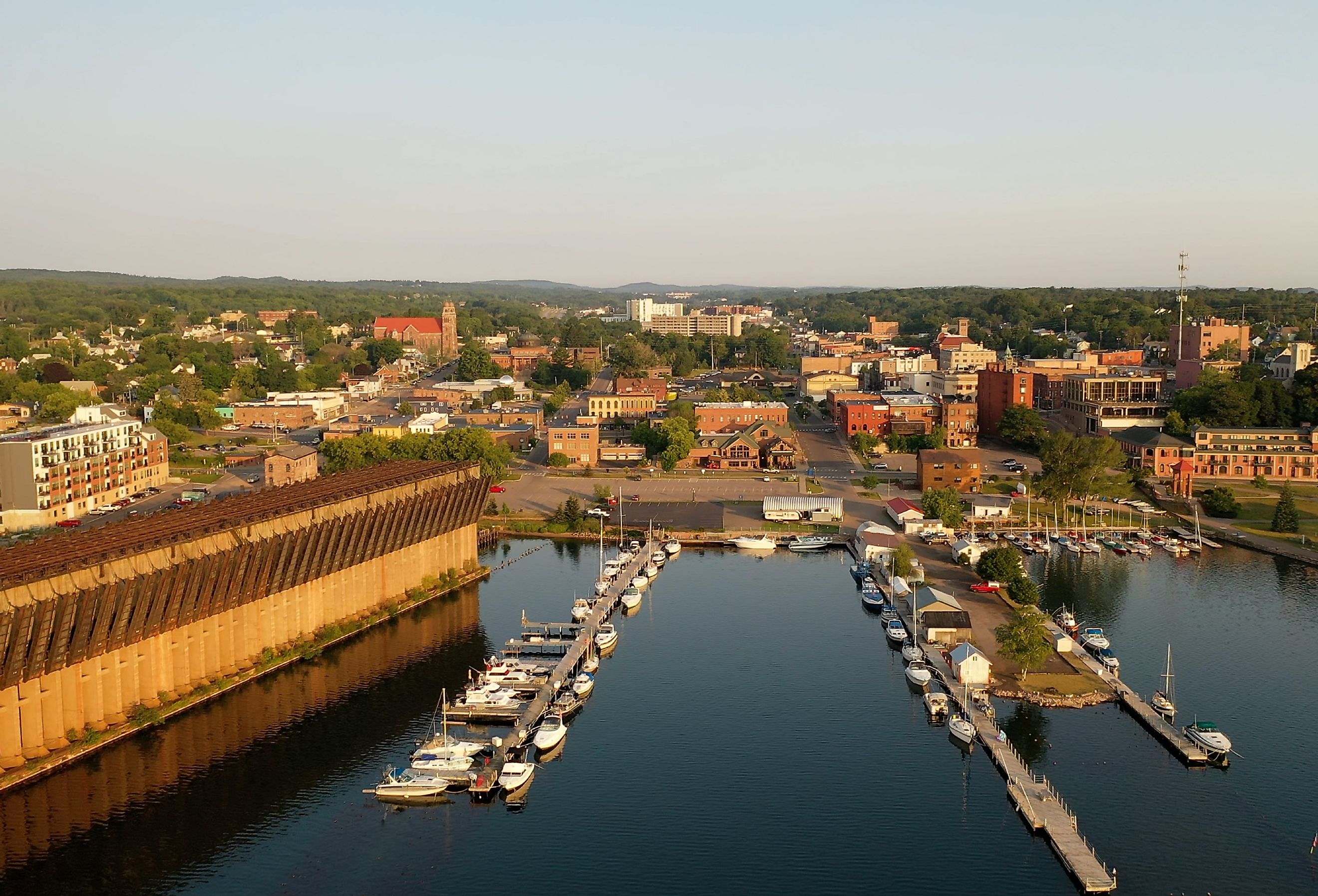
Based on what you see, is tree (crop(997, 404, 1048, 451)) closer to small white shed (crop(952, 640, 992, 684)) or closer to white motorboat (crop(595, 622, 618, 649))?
small white shed (crop(952, 640, 992, 684))

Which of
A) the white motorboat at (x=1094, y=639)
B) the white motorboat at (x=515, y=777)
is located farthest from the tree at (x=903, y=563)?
the white motorboat at (x=515, y=777)

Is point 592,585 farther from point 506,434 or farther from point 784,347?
point 784,347

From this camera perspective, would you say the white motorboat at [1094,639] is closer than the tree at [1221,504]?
Yes

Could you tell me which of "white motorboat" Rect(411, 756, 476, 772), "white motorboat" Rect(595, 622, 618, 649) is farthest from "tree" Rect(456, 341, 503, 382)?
"white motorboat" Rect(411, 756, 476, 772)

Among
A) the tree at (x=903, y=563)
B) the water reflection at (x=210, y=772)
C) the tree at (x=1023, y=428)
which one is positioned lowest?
the water reflection at (x=210, y=772)

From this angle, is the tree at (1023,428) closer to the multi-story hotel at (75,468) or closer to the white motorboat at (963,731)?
the white motorboat at (963,731)

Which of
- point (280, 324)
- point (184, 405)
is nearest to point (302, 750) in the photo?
point (184, 405)
